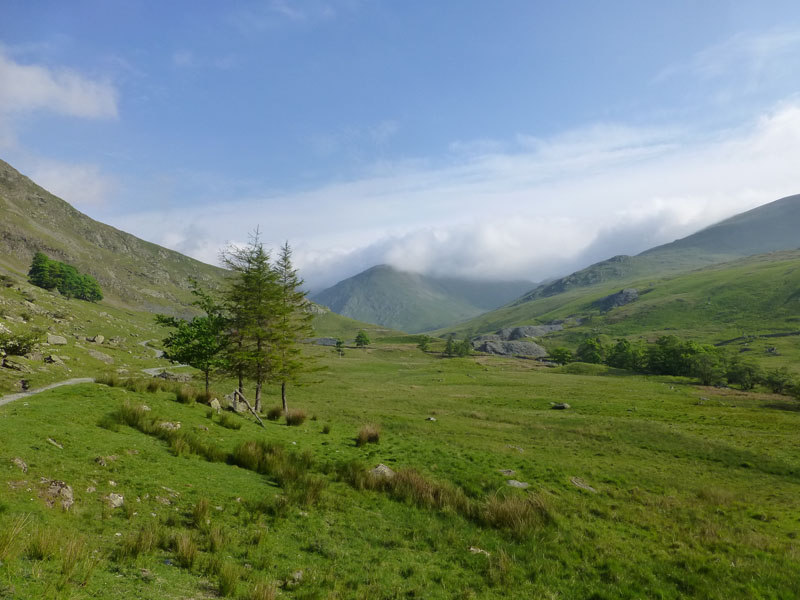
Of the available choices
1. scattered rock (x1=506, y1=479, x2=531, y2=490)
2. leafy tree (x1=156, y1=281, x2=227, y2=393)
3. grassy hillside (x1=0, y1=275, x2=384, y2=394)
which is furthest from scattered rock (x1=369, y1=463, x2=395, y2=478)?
leafy tree (x1=156, y1=281, x2=227, y2=393)

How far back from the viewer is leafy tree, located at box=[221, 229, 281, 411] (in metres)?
32.7

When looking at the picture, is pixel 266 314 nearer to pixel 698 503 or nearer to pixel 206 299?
pixel 206 299

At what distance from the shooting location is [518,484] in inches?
Answer: 749

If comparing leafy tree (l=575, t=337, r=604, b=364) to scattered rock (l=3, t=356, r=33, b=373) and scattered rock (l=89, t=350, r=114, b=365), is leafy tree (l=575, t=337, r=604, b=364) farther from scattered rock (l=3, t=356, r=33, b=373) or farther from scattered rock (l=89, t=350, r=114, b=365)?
scattered rock (l=3, t=356, r=33, b=373)

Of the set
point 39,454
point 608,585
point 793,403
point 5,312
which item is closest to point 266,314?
point 39,454

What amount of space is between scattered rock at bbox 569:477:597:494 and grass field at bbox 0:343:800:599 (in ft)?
0.46

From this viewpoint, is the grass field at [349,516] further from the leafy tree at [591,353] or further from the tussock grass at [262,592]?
the leafy tree at [591,353]

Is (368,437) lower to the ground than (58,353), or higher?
lower

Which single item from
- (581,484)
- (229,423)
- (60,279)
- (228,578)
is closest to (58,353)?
(229,423)

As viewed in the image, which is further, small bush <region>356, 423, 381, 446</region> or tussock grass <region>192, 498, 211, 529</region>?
small bush <region>356, 423, 381, 446</region>

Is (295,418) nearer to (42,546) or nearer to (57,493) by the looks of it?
(57,493)

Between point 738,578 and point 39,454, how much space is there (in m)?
22.7

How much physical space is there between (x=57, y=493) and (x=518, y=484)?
60.6 feet

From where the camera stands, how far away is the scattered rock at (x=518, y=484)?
18.7 metres
